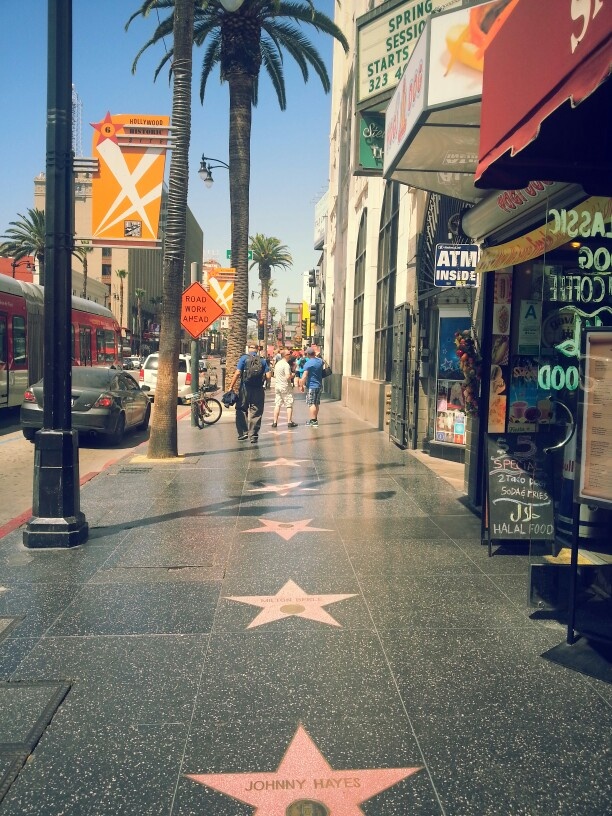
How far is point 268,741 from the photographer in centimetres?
362

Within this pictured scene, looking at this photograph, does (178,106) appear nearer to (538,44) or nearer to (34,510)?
(34,510)

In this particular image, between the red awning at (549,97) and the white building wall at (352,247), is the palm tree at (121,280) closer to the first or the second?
the white building wall at (352,247)

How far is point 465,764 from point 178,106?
11.7m

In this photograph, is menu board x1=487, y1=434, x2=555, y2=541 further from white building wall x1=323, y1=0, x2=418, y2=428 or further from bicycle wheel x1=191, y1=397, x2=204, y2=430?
bicycle wheel x1=191, y1=397, x2=204, y2=430

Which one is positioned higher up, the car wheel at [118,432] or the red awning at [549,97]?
the red awning at [549,97]

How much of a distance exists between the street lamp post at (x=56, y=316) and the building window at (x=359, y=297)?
17425 millimetres

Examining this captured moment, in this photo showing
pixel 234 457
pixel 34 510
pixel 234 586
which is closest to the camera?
pixel 234 586

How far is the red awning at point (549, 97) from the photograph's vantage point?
3.49m

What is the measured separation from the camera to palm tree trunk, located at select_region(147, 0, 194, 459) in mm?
12133

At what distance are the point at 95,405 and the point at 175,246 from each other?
4.08 meters

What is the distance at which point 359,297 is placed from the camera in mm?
25797

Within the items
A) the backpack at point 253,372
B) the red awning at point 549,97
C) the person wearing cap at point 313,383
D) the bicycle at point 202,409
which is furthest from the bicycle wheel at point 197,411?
the red awning at point 549,97

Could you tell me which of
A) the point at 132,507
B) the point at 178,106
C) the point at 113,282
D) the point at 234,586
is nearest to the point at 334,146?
the point at 178,106

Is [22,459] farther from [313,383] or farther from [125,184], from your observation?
[313,383]
